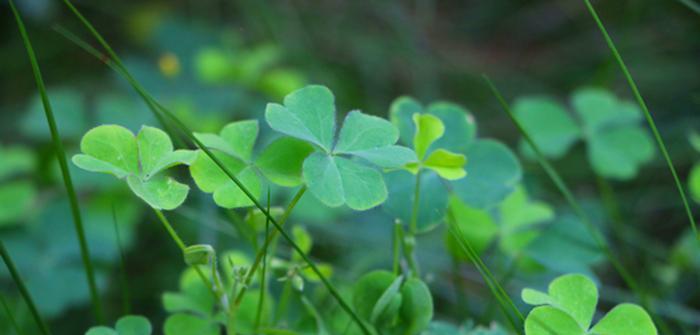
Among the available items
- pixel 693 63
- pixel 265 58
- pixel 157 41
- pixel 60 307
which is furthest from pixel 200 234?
pixel 693 63

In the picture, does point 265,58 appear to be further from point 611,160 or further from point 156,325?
point 611,160

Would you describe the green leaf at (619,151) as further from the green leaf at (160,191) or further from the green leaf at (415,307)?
the green leaf at (160,191)

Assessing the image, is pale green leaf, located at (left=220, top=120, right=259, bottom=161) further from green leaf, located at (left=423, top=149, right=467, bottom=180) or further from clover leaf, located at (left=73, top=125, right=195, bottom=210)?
green leaf, located at (left=423, top=149, right=467, bottom=180)

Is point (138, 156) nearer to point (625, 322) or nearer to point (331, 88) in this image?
point (625, 322)

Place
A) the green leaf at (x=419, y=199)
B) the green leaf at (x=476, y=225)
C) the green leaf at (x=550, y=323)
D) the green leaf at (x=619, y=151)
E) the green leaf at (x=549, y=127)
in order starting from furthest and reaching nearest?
the green leaf at (x=549, y=127) → the green leaf at (x=619, y=151) → the green leaf at (x=476, y=225) → the green leaf at (x=419, y=199) → the green leaf at (x=550, y=323)

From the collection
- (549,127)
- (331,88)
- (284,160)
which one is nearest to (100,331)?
(284,160)

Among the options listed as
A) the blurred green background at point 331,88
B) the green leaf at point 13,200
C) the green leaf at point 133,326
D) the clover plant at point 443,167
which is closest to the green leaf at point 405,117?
the clover plant at point 443,167

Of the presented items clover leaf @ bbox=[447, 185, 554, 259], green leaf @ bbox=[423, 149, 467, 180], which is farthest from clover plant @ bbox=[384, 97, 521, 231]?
clover leaf @ bbox=[447, 185, 554, 259]
